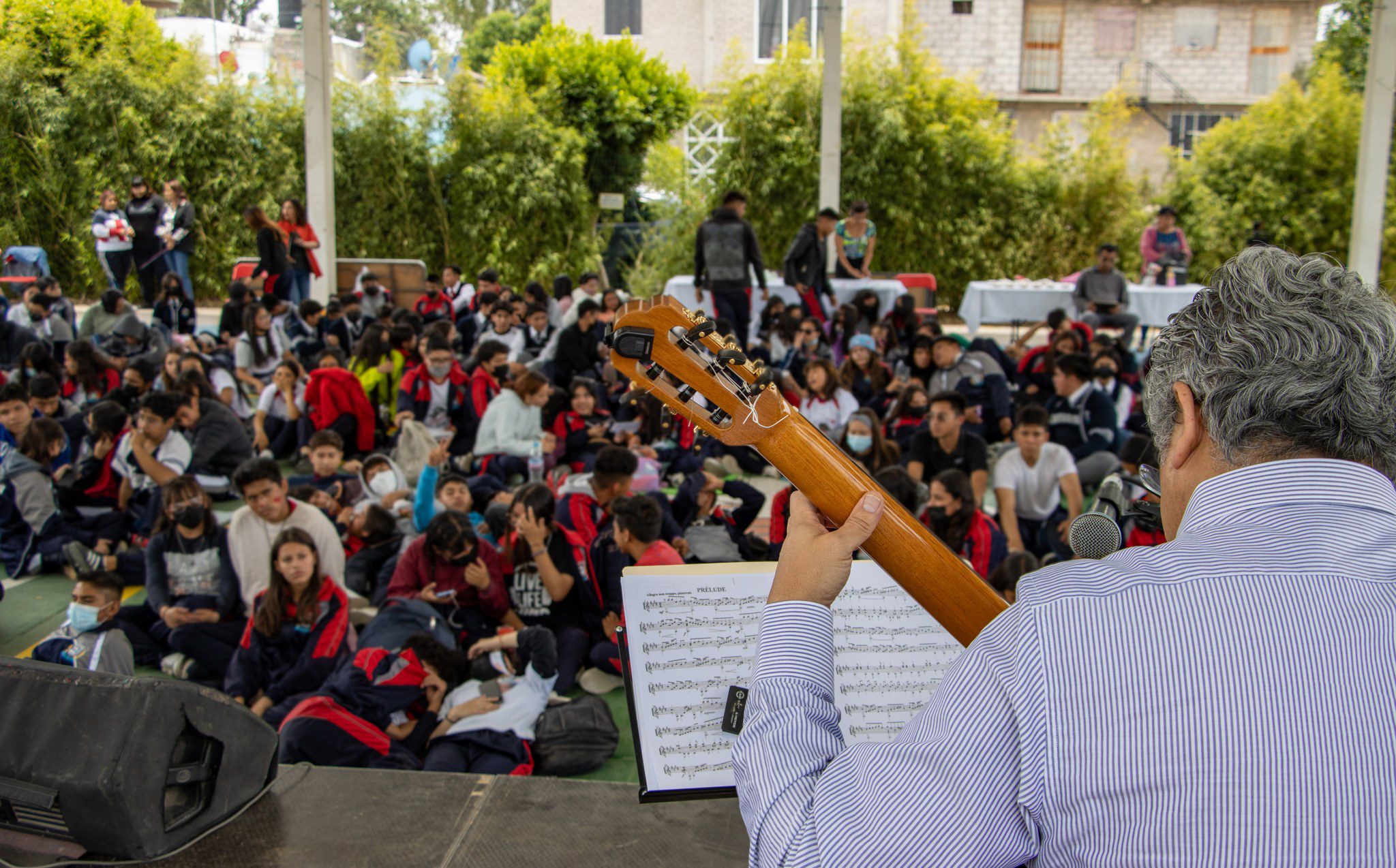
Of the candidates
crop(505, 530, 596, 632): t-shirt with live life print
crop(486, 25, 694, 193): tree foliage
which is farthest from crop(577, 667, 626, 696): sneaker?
crop(486, 25, 694, 193): tree foliage

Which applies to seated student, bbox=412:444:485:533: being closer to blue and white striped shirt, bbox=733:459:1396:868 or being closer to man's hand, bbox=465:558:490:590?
man's hand, bbox=465:558:490:590

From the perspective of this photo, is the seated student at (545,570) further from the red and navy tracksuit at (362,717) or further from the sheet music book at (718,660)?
the sheet music book at (718,660)

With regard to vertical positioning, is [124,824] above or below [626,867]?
above

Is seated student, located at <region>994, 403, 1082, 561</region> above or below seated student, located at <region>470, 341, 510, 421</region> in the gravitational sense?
below

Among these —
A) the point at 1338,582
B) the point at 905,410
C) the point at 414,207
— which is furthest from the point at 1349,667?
the point at 414,207

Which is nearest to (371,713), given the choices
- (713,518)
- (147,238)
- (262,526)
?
(262,526)

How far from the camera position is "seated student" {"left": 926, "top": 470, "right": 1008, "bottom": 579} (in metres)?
4.24

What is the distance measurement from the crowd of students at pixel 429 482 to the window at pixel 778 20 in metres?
9.60

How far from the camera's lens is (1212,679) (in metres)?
0.84

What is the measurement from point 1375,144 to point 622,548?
373 inches

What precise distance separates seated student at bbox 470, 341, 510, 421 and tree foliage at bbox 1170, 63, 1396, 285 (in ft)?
36.9

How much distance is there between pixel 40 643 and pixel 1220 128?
1563cm

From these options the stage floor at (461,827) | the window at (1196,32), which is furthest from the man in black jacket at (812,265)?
the window at (1196,32)

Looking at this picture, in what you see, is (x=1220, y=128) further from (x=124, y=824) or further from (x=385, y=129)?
(x=124, y=824)
